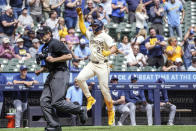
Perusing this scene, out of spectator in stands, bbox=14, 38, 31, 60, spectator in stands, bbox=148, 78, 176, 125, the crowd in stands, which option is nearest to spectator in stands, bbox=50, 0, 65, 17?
the crowd in stands

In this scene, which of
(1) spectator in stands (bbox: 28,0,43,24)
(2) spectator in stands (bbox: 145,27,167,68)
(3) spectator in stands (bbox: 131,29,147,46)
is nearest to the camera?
(2) spectator in stands (bbox: 145,27,167,68)

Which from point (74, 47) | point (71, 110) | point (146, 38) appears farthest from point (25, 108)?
point (146, 38)

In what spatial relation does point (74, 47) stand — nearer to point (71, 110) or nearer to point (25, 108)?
point (25, 108)

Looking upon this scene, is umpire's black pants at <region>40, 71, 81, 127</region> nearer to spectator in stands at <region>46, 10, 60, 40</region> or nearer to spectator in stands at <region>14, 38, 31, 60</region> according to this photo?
spectator in stands at <region>14, 38, 31, 60</region>

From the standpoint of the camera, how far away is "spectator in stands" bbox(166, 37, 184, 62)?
14914 mm

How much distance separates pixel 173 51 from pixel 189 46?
3.91ft

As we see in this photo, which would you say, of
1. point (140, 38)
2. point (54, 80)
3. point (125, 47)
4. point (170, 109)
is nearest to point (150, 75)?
point (125, 47)

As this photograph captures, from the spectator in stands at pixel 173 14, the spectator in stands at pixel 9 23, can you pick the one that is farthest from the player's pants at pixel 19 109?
the spectator in stands at pixel 173 14

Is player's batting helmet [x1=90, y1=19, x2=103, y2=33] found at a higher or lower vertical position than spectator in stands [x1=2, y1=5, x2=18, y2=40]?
lower

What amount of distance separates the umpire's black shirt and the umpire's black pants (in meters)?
0.10

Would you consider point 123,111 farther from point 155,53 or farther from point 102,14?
point 102,14

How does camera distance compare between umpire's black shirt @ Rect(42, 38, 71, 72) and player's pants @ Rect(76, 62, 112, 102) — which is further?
player's pants @ Rect(76, 62, 112, 102)

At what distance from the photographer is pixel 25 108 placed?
11.2m

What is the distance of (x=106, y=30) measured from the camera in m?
16.2
